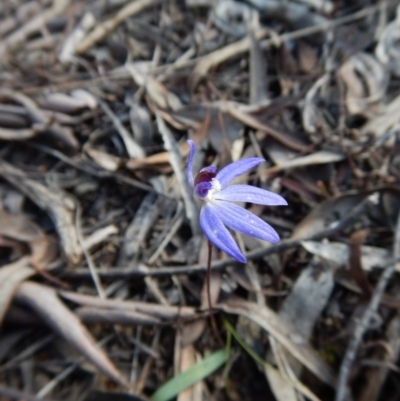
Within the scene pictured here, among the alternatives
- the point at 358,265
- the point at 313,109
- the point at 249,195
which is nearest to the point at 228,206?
the point at 249,195

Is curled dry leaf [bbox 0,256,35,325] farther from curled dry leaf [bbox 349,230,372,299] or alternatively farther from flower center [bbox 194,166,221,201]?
curled dry leaf [bbox 349,230,372,299]

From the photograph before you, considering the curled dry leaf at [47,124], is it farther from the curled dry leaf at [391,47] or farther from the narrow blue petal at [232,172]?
the curled dry leaf at [391,47]

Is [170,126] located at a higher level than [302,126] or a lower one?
higher

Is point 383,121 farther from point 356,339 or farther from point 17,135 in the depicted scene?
point 17,135

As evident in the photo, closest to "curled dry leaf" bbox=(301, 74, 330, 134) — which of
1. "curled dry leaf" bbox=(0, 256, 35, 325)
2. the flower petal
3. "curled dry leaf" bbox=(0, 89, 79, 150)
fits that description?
the flower petal

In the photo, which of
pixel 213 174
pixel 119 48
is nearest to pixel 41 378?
pixel 213 174

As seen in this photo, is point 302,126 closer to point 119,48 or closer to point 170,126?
point 170,126

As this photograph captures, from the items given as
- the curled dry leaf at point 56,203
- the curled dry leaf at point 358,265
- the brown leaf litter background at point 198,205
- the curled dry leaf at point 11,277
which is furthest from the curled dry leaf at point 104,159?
the curled dry leaf at point 358,265
